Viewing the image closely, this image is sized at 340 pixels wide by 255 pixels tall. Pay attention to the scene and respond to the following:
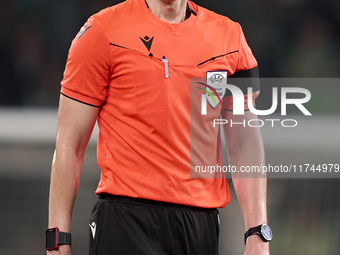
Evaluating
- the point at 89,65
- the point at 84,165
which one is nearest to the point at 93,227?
the point at 89,65

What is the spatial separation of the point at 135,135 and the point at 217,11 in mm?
2904

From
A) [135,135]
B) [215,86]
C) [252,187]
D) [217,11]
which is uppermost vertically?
[217,11]

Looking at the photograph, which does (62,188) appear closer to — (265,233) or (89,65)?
(89,65)

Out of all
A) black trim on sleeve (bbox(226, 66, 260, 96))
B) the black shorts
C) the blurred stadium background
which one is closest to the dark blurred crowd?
the blurred stadium background

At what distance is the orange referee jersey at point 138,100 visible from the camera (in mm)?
1455

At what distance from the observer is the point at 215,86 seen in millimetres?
1585

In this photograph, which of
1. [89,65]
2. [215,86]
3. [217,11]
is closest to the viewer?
[89,65]

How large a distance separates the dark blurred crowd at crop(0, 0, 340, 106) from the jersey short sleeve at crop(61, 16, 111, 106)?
233 cm

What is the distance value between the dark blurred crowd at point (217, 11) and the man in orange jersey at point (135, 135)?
232 cm

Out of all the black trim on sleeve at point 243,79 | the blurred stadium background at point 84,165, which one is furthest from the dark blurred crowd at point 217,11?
the black trim on sleeve at point 243,79

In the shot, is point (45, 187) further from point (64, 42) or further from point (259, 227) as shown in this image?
point (259, 227)

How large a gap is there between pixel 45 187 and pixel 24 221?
23cm

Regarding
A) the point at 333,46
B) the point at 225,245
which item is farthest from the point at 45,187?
the point at 333,46

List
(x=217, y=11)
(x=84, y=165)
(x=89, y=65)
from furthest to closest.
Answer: (x=217, y=11)
(x=84, y=165)
(x=89, y=65)
